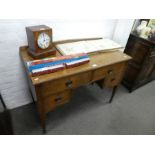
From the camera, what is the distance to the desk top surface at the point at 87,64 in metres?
0.86

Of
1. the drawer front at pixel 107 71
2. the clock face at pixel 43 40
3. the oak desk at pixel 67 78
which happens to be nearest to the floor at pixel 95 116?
the oak desk at pixel 67 78

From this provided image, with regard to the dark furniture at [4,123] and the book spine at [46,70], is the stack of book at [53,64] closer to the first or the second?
the book spine at [46,70]

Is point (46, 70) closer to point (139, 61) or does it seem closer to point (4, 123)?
point (4, 123)

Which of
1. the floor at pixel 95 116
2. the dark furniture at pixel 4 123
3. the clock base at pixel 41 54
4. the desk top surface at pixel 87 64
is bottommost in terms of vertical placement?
the floor at pixel 95 116

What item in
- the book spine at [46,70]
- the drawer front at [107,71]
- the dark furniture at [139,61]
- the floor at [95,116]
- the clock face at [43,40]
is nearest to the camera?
the book spine at [46,70]

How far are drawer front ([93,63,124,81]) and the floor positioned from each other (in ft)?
2.07

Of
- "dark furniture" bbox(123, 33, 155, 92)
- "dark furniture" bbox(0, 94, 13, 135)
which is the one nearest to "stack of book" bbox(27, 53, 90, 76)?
"dark furniture" bbox(0, 94, 13, 135)

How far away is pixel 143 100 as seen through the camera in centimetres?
189

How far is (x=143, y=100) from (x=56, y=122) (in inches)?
53.1

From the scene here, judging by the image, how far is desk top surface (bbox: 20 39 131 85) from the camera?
0.86 metres

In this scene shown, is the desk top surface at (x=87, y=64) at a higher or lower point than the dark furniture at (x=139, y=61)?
higher

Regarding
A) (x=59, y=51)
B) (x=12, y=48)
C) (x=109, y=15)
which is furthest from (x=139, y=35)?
(x=12, y=48)

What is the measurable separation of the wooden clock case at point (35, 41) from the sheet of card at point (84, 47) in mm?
129

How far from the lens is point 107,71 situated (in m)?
1.19
